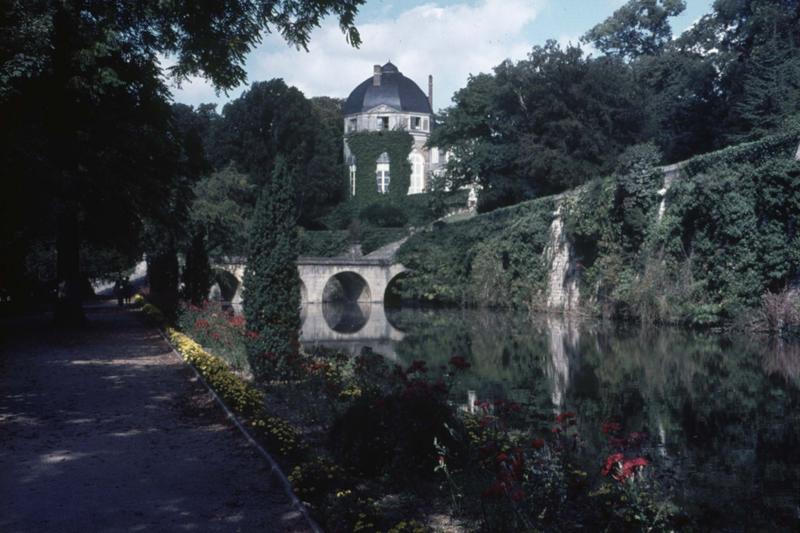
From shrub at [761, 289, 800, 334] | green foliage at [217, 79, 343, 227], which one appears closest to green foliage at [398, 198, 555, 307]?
green foliage at [217, 79, 343, 227]

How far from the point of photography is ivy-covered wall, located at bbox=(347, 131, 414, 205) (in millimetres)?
53781

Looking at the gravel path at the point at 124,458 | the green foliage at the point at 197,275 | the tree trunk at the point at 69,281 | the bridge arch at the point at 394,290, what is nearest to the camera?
the gravel path at the point at 124,458

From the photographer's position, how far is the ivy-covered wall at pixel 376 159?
53.8 meters

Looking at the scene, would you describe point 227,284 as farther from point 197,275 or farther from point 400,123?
point 400,123

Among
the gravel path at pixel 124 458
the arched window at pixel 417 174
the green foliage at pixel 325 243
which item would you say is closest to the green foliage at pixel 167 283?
the gravel path at pixel 124 458

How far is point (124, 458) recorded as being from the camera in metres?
6.69

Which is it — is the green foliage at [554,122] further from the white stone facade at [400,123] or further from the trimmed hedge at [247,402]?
the trimmed hedge at [247,402]

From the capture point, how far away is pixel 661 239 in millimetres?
22547

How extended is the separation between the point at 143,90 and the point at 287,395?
401 inches

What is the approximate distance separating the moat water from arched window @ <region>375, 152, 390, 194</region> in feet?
100

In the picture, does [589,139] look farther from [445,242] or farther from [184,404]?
[184,404]

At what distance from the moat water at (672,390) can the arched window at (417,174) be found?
32958 mm

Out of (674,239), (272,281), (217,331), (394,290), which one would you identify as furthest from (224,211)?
(272,281)

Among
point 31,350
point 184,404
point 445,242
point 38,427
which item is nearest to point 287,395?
point 184,404
